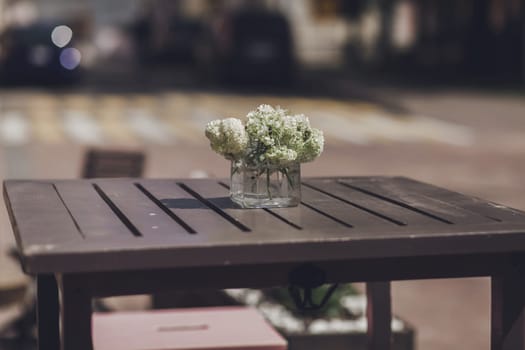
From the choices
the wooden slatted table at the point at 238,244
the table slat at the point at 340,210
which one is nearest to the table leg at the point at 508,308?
the wooden slatted table at the point at 238,244

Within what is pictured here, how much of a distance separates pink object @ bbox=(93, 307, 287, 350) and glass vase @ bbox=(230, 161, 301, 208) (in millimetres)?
513

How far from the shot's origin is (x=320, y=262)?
3516mm

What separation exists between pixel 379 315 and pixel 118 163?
2555mm

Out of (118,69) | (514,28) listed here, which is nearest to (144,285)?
(514,28)

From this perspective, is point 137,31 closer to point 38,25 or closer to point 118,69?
point 118,69

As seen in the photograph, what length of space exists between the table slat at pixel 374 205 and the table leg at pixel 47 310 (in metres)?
1.02

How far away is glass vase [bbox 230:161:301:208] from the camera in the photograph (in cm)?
400

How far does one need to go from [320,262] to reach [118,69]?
33.6 m

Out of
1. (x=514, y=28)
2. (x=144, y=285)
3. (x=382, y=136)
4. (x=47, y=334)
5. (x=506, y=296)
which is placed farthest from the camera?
(x=514, y=28)

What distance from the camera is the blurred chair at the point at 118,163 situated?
6.63 m

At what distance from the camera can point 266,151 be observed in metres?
3.91

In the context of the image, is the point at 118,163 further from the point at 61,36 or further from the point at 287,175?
the point at 61,36

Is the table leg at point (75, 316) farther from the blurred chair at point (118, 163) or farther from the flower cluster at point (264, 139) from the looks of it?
the blurred chair at point (118, 163)

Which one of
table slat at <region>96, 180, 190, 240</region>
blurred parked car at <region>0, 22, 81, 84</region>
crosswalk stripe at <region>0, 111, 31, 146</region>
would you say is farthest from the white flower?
blurred parked car at <region>0, 22, 81, 84</region>
